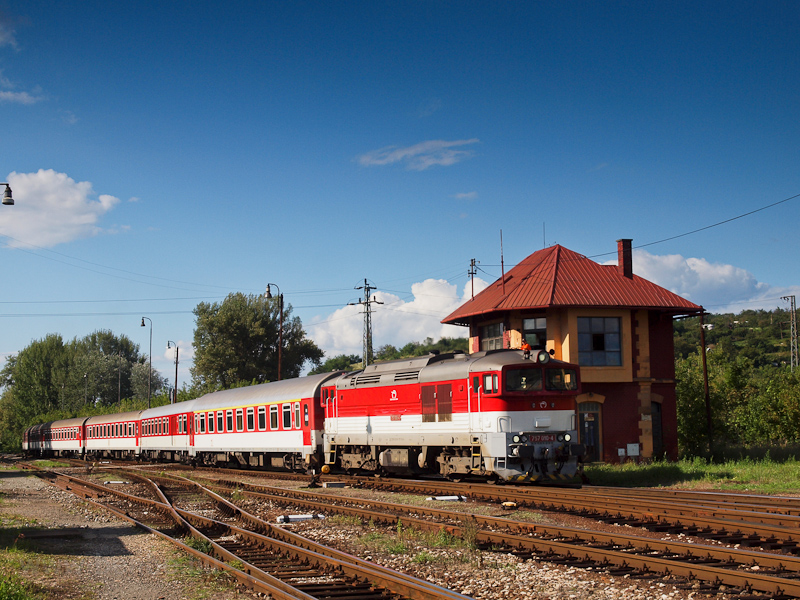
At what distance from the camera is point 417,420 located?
21.5 m

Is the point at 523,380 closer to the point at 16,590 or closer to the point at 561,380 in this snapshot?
the point at 561,380

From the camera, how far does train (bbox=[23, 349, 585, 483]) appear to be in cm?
1850

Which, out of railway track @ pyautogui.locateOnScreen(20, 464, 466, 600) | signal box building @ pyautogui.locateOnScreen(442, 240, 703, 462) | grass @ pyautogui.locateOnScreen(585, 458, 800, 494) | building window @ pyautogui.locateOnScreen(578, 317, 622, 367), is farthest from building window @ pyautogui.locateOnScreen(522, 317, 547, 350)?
railway track @ pyautogui.locateOnScreen(20, 464, 466, 600)

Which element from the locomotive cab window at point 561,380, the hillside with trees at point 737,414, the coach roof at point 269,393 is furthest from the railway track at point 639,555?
the hillside with trees at point 737,414

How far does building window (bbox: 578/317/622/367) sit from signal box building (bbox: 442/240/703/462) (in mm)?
46

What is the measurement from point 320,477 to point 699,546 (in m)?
17.8

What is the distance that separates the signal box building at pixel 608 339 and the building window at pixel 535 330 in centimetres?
5

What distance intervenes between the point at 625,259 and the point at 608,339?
5.29 metres

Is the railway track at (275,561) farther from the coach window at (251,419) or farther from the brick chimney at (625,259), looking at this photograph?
the brick chimney at (625,259)

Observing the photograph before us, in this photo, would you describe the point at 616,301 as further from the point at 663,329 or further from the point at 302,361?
the point at 302,361

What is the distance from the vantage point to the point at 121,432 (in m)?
49.8

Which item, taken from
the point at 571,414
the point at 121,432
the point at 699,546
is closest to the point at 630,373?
the point at 571,414

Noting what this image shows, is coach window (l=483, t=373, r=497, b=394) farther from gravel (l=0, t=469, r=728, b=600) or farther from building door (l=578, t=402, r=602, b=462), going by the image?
building door (l=578, t=402, r=602, b=462)

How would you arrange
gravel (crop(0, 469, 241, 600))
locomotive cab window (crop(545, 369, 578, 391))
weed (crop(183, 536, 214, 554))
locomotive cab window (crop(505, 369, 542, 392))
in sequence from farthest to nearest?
locomotive cab window (crop(545, 369, 578, 391)), locomotive cab window (crop(505, 369, 542, 392)), weed (crop(183, 536, 214, 554)), gravel (crop(0, 469, 241, 600))
